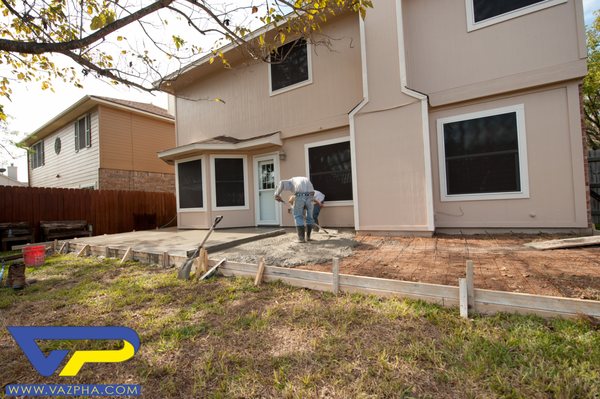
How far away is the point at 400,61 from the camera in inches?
253

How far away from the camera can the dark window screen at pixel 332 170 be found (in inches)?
304

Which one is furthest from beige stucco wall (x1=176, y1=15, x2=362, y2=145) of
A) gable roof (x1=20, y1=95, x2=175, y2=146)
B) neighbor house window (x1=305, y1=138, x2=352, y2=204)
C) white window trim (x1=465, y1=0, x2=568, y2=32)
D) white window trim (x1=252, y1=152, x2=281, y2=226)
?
gable roof (x1=20, y1=95, x2=175, y2=146)

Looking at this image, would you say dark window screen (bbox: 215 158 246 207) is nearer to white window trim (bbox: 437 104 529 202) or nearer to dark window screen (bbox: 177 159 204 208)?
dark window screen (bbox: 177 159 204 208)

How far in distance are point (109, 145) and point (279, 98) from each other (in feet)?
31.5

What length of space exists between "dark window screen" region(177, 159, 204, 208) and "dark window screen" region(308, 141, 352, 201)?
13.3ft

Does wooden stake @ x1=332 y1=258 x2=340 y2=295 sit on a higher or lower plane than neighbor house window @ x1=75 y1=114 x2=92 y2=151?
lower

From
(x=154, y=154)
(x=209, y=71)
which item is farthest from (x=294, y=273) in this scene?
(x=154, y=154)

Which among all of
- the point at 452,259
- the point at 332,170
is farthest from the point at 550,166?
the point at 332,170

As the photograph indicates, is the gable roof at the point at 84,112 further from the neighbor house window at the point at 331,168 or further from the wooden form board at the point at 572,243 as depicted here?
the wooden form board at the point at 572,243

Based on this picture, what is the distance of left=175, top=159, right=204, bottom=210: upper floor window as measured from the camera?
31.5 ft

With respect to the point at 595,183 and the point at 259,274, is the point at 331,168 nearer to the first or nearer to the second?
the point at 259,274

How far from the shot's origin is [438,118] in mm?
6758

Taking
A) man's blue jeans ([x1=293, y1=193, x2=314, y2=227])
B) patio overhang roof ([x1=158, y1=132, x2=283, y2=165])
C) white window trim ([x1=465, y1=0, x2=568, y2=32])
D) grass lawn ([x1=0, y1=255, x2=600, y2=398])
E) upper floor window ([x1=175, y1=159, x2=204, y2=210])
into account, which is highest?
white window trim ([x1=465, y1=0, x2=568, y2=32])

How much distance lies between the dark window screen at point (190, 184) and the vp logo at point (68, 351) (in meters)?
7.12
